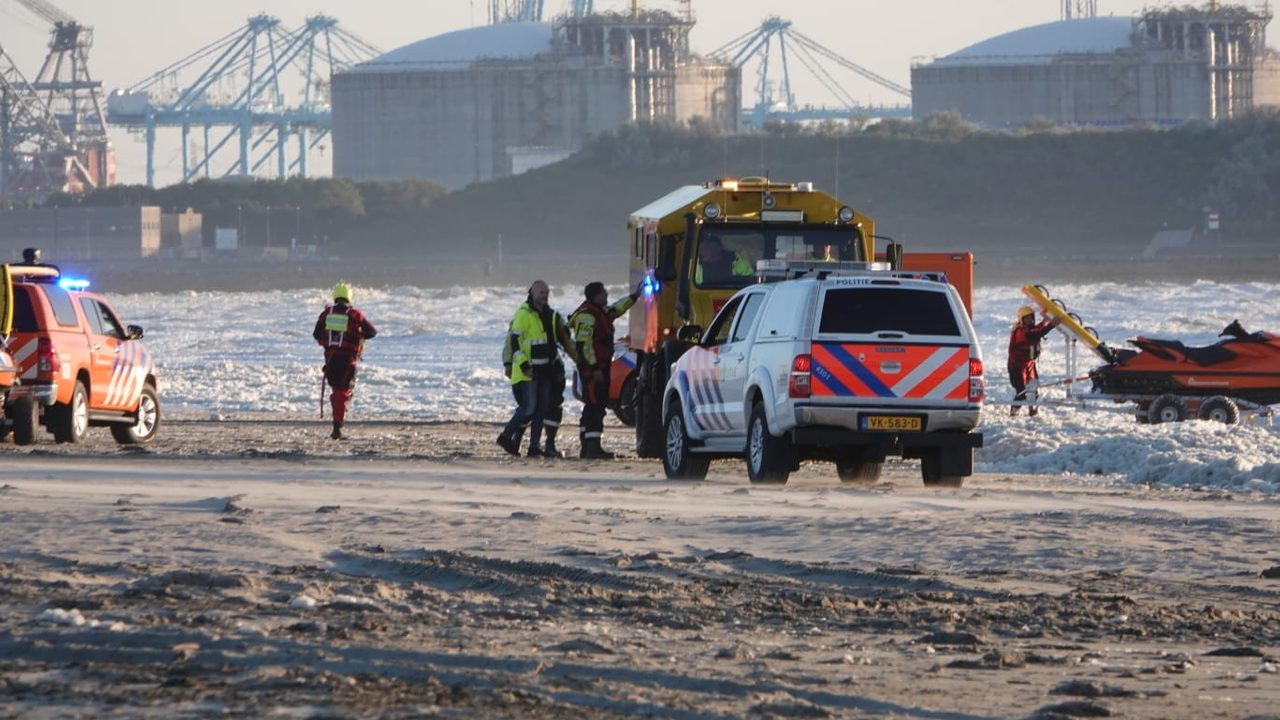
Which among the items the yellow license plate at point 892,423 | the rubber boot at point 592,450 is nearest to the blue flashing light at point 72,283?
the rubber boot at point 592,450

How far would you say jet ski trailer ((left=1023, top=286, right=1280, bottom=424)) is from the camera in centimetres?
2517

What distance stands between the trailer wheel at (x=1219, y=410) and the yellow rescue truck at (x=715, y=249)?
5.64m

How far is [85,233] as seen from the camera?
456ft

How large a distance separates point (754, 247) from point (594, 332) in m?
1.59

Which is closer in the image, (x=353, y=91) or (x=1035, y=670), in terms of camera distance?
(x=1035, y=670)

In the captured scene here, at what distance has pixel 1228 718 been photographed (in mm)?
7590

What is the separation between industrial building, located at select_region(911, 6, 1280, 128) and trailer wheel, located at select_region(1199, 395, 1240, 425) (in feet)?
405

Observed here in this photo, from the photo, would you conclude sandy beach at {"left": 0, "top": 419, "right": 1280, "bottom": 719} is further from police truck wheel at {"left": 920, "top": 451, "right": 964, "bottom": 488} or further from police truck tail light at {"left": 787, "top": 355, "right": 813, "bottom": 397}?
police truck tail light at {"left": 787, "top": 355, "right": 813, "bottom": 397}

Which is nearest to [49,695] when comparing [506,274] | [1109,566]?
[1109,566]

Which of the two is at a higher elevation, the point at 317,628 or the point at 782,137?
the point at 782,137

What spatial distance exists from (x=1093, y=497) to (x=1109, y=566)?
14.0 ft

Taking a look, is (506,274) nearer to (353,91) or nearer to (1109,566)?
(353,91)

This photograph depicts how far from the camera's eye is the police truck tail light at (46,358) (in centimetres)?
1992

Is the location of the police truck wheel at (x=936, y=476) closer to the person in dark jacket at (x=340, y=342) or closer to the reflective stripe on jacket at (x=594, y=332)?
the reflective stripe on jacket at (x=594, y=332)
